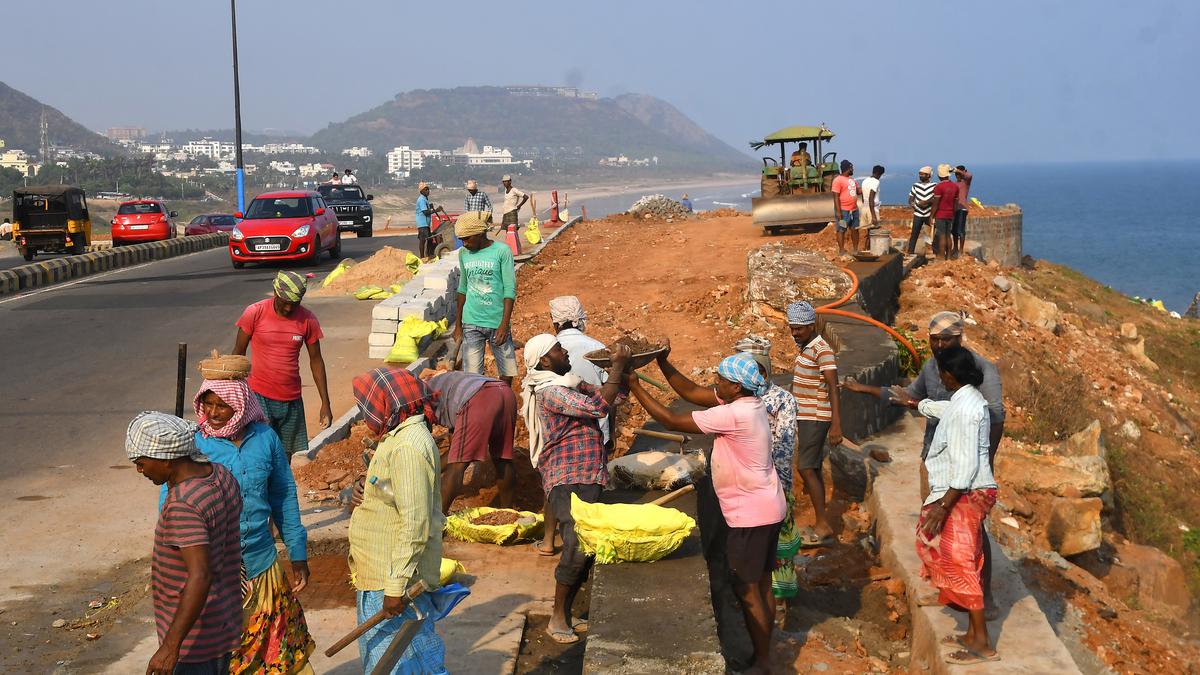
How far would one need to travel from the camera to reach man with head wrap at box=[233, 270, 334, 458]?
24.4ft

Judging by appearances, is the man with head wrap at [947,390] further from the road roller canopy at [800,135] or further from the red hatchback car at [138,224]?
the red hatchback car at [138,224]

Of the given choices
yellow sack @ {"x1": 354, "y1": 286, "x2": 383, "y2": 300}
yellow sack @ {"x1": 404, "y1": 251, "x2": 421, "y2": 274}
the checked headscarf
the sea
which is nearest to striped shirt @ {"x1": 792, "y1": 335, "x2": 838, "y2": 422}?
the checked headscarf

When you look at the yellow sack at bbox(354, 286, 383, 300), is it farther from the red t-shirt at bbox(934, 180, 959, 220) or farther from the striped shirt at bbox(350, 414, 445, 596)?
the striped shirt at bbox(350, 414, 445, 596)

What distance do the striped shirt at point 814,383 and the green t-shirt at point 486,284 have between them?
248 cm

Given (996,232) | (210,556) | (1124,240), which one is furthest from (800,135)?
(1124,240)

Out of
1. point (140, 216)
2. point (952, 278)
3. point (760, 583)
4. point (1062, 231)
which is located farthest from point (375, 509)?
point (1062, 231)

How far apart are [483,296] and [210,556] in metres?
5.08

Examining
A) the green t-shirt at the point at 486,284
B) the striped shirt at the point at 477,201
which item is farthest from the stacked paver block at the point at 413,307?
the green t-shirt at the point at 486,284

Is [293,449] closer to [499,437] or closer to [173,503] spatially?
[499,437]

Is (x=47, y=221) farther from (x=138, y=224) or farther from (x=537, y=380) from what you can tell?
(x=537, y=380)

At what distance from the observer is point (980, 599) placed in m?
5.87

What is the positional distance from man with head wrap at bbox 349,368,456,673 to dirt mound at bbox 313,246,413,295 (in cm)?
1427

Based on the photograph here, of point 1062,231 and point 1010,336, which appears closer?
point 1010,336

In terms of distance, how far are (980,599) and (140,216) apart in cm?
3071
